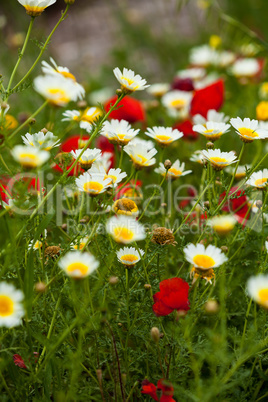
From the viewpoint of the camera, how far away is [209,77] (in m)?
1.54

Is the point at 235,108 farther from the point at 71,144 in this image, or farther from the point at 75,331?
the point at 75,331

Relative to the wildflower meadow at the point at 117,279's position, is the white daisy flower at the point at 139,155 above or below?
above

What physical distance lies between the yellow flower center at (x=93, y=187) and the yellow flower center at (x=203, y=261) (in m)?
0.16

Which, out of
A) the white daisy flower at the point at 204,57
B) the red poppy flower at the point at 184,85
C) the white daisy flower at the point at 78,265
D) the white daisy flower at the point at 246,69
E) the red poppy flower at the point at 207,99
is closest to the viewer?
the white daisy flower at the point at 78,265

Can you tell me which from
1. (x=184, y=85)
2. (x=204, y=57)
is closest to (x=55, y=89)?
(x=184, y=85)

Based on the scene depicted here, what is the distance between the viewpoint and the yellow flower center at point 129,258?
1.91ft

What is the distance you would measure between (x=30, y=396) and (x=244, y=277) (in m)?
0.41

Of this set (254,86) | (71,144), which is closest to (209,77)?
(254,86)

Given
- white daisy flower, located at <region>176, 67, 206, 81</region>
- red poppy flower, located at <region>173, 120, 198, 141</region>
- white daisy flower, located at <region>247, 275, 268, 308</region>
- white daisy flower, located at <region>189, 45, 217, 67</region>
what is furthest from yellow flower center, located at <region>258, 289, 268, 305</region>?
white daisy flower, located at <region>189, 45, 217, 67</region>

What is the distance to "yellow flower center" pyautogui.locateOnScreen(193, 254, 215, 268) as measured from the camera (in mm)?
547

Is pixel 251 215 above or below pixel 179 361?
above

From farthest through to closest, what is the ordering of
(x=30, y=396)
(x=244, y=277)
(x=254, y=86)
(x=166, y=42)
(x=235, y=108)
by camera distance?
1. (x=166, y=42)
2. (x=254, y=86)
3. (x=235, y=108)
4. (x=244, y=277)
5. (x=30, y=396)

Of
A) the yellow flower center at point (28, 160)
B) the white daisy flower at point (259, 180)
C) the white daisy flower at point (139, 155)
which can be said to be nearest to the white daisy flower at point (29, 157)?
the yellow flower center at point (28, 160)

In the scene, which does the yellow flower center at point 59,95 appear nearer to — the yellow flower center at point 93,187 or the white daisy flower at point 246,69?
the yellow flower center at point 93,187
